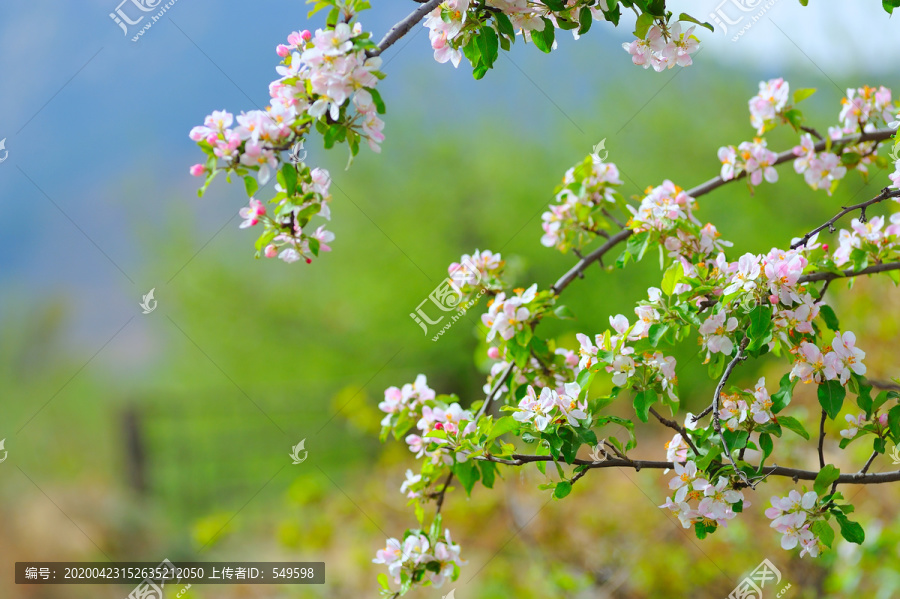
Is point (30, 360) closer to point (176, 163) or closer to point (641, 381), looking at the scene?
point (641, 381)

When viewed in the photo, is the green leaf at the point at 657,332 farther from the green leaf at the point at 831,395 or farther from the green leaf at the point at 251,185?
the green leaf at the point at 251,185

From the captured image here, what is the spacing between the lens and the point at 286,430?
4.72 m

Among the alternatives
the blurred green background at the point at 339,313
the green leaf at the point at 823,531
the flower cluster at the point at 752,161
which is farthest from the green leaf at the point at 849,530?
the blurred green background at the point at 339,313

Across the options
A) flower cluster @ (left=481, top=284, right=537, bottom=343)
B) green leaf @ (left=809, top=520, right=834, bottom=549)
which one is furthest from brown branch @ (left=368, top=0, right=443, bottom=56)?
green leaf @ (left=809, top=520, right=834, bottom=549)

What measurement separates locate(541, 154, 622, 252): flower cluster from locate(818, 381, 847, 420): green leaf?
48cm

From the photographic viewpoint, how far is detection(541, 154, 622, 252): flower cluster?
3.66 ft

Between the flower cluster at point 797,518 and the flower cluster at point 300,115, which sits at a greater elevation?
the flower cluster at point 300,115

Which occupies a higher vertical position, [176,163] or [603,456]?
[176,163]

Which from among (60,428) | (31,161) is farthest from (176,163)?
(60,428)

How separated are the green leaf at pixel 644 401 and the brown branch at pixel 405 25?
479 mm

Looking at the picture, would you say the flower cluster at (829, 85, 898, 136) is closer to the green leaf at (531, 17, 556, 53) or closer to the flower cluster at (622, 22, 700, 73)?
the flower cluster at (622, 22, 700, 73)

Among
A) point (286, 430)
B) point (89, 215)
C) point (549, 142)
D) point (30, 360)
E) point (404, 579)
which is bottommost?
point (404, 579)

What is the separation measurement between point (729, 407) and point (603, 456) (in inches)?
6.3

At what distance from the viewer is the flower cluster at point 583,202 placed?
1.12 metres
